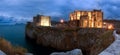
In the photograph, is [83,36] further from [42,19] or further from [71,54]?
[71,54]

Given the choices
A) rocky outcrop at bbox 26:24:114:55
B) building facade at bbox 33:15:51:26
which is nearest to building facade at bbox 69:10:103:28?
building facade at bbox 33:15:51:26

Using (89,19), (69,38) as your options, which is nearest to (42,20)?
(89,19)

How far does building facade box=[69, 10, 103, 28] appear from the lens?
62.0m

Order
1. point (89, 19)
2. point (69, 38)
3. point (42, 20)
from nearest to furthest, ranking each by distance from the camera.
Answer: point (69, 38)
point (89, 19)
point (42, 20)

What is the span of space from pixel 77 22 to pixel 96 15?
5459 millimetres

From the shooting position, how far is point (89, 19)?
211ft

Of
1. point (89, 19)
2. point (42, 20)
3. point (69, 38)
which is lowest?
point (69, 38)

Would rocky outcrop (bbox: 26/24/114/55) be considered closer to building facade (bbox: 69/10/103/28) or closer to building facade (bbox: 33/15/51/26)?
building facade (bbox: 69/10/103/28)

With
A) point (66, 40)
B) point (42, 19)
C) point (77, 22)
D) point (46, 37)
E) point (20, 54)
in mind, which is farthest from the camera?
point (42, 19)

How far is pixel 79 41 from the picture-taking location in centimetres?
5172

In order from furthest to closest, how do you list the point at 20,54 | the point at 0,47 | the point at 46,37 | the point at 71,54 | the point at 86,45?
the point at 46,37
the point at 86,45
the point at 71,54
the point at 20,54
the point at 0,47

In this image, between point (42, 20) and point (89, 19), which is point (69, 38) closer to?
point (89, 19)

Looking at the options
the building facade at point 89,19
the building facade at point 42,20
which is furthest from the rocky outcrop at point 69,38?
the building facade at point 42,20

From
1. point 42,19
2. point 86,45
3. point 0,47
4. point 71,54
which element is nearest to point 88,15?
point 42,19
